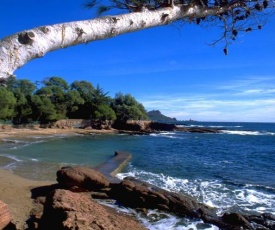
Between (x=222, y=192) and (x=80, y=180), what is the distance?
673 centimetres

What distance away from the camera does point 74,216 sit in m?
5.02

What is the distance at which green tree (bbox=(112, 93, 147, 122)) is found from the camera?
7481 cm

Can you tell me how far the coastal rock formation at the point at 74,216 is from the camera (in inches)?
190

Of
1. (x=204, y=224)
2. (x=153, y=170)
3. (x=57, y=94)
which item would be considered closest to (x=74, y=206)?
(x=204, y=224)

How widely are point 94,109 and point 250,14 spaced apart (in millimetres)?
66705

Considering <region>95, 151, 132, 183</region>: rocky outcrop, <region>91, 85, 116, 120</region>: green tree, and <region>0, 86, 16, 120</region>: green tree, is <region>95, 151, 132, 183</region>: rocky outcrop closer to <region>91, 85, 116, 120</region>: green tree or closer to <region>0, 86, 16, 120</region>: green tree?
<region>0, 86, 16, 120</region>: green tree

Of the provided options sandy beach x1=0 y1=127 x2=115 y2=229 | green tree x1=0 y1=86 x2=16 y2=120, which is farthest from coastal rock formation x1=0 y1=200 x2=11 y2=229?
green tree x1=0 y1=86 x2=16 y2=120

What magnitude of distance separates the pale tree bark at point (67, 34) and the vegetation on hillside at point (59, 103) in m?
47.2

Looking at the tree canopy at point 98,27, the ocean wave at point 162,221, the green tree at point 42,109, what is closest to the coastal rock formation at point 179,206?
the ocean wave at point 162,221

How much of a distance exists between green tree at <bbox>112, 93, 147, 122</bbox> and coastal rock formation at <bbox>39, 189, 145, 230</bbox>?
223ft

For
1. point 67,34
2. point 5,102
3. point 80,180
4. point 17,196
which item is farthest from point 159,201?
point 5,102

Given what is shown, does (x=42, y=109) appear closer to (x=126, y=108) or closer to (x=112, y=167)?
(x=126, y=108)

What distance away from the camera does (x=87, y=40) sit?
2416 mm

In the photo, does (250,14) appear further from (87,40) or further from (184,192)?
(184,192)
